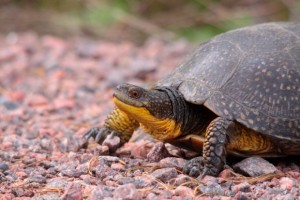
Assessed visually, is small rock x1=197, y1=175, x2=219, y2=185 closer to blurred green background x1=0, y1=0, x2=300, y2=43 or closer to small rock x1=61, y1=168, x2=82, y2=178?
small rock x1=61, y1=168, x2=82, y2=178

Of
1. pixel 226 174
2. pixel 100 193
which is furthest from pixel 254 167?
pixel 100 193

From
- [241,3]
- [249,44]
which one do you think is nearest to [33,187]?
[249,44]

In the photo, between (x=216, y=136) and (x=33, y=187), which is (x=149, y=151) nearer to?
(x=216, y=136)

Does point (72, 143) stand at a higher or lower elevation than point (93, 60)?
lower

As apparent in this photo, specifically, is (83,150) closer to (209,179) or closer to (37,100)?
(209,179)

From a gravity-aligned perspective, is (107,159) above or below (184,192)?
above

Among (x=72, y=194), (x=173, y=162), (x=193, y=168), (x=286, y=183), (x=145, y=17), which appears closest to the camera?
(x=72, y=194)

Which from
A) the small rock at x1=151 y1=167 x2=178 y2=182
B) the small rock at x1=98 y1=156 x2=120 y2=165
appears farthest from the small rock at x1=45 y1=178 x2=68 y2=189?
the small rock at x1=151 y1=167 x2=178 y2=182
